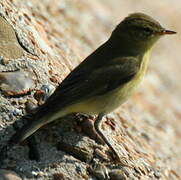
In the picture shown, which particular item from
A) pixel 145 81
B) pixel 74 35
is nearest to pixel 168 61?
pixel 145 81

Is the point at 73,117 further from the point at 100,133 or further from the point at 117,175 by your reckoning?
the point at 117,175

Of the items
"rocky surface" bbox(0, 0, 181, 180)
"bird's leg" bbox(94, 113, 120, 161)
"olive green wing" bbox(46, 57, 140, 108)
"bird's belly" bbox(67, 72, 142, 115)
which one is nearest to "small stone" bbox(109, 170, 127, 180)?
"rocky surface" bbox(0, 0, 181, 180)

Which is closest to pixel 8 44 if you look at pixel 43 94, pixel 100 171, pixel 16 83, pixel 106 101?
pixel 16 83

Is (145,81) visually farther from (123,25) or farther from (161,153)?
(123,25)

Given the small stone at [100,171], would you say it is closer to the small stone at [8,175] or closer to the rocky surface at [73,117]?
the rocky surface at [73,117]

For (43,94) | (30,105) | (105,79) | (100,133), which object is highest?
(105,79)

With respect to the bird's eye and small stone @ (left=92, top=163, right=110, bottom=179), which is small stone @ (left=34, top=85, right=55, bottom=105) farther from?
the bird's eye
